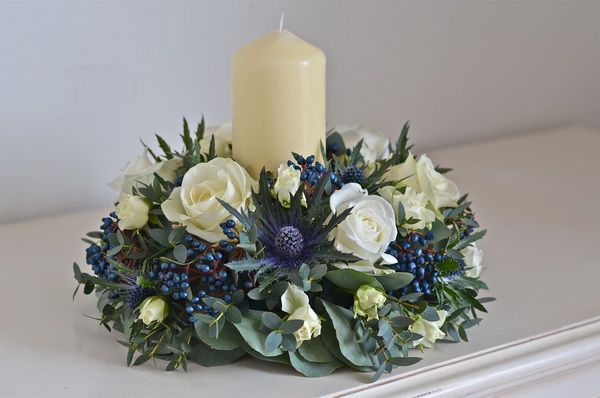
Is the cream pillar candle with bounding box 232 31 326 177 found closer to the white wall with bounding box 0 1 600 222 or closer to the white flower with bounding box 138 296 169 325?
the white flower with bounding box 138 296 169 325

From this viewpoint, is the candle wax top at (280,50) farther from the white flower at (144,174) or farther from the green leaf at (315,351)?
the green leaf at (315,351)

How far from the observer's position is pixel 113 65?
44.5 inches

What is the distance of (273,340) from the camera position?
2.18ft

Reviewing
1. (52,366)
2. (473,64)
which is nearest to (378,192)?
(52,366)

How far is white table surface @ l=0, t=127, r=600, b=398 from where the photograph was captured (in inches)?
26.8

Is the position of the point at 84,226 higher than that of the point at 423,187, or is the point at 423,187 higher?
the point at 423,187

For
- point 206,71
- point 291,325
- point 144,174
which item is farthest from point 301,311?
point 206,71

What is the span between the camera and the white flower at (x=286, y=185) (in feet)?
2.30

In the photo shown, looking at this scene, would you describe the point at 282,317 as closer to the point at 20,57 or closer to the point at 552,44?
the point at 20,57

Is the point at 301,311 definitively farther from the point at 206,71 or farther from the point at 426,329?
the point at 206,71

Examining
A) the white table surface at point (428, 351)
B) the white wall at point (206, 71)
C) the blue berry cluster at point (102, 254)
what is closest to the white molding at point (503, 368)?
the white table surface at point (428, 351)

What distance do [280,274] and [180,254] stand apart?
0.08 meters

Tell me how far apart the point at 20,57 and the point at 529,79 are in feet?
2.86

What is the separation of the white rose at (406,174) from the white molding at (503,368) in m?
0.16
